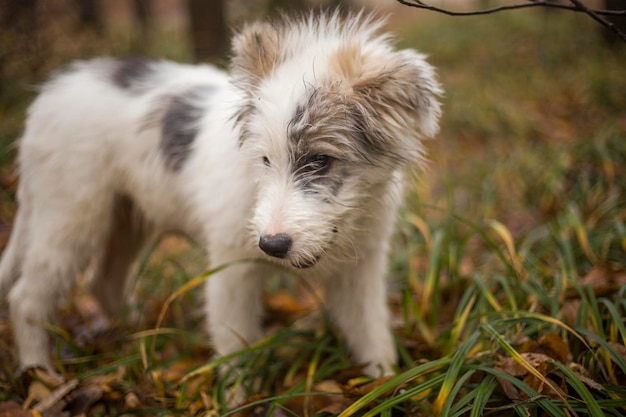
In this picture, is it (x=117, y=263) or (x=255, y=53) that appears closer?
(x=255, y=53)

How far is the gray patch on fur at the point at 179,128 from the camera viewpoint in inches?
122

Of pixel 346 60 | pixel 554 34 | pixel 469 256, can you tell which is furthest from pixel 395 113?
pixel 554 34

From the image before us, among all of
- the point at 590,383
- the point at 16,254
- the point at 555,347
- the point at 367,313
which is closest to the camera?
the point at 590,383

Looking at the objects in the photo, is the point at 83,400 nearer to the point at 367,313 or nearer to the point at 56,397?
the point at 56,397

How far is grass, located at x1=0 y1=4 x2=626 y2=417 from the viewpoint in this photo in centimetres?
230

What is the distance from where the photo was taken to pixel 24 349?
320 cm

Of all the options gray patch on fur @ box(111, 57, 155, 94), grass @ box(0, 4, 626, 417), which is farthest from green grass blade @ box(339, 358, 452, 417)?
gray patch on fur @ box(111, 57, 155, 94)

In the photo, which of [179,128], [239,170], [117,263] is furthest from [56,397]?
[179,128]

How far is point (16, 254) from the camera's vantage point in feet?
11.1

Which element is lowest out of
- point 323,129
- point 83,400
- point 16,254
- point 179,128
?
point 83,400

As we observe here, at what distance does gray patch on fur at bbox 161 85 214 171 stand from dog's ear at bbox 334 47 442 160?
3.81 feet

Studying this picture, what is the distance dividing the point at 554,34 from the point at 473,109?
5027 mm

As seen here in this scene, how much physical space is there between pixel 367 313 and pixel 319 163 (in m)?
1.15

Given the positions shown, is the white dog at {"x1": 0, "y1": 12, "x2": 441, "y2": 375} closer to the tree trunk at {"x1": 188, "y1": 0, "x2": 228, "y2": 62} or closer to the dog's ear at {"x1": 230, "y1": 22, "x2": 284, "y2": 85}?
the dog's ear at {"x1": 230, "y1": 22, "x2": 284, "y2": 85}
